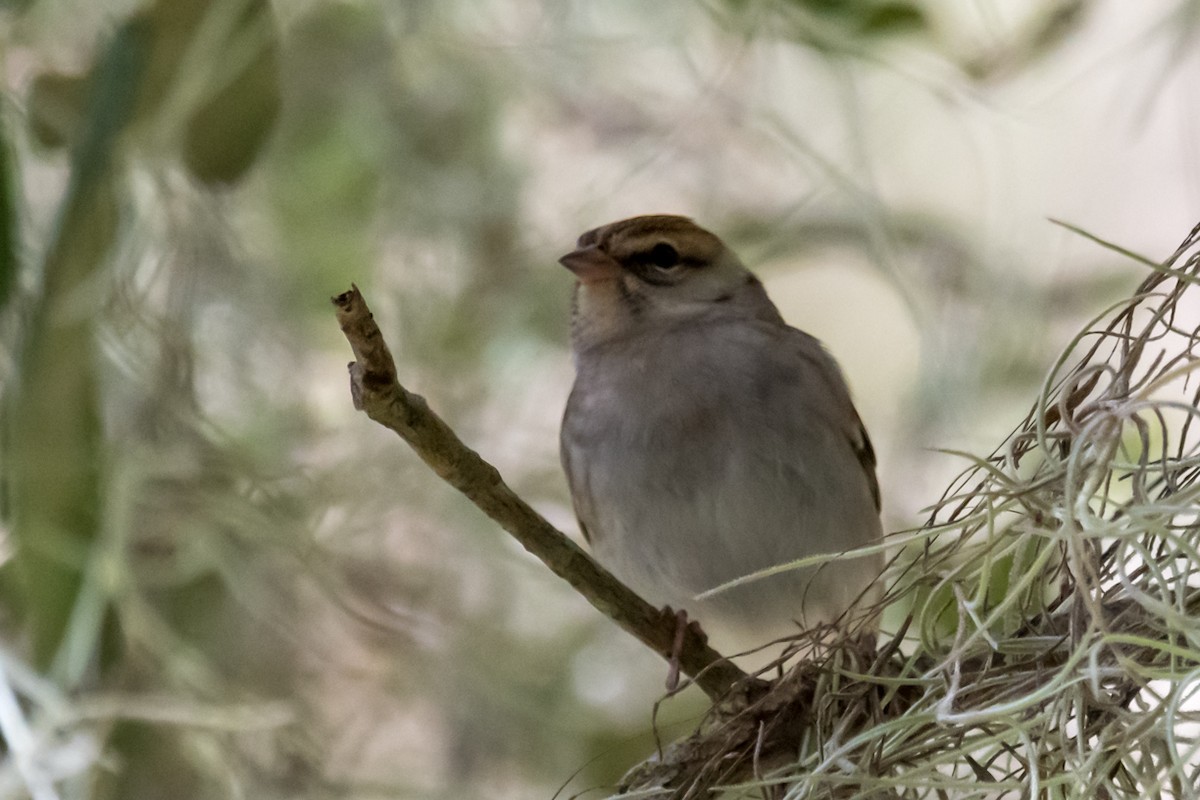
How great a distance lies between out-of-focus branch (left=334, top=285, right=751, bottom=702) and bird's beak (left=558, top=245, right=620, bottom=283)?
43cm

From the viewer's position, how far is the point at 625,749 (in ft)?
4.80

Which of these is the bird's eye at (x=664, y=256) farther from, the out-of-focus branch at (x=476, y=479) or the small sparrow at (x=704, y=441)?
the out-of-focus branch at (x=476, y=479)

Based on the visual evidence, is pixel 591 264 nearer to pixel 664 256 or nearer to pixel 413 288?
pixel 664 256

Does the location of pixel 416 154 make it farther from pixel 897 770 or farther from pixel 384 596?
pixel 897 770

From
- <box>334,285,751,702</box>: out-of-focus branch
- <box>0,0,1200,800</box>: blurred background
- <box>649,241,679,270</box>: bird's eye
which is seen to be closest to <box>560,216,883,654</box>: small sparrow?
<box>649,241,679,270</box>: bird's eye

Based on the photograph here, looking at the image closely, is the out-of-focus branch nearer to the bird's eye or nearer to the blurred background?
the blurred background

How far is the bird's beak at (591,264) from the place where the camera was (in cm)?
140

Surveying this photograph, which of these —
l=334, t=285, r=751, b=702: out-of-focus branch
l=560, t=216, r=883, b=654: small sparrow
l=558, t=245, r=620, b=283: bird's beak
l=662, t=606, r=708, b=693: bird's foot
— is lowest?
l=334, t=285, r=751, b=702: out-of-focus branch

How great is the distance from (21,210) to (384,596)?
0.62 metres

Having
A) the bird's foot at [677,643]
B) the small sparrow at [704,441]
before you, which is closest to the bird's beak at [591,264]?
the small sparrow at [704,441]

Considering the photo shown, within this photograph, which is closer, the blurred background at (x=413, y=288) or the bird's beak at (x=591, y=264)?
the blurred background at (x=413, y=288)

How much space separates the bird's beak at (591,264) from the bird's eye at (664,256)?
5cm

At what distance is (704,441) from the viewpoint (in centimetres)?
134

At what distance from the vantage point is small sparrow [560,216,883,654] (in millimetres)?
1340
